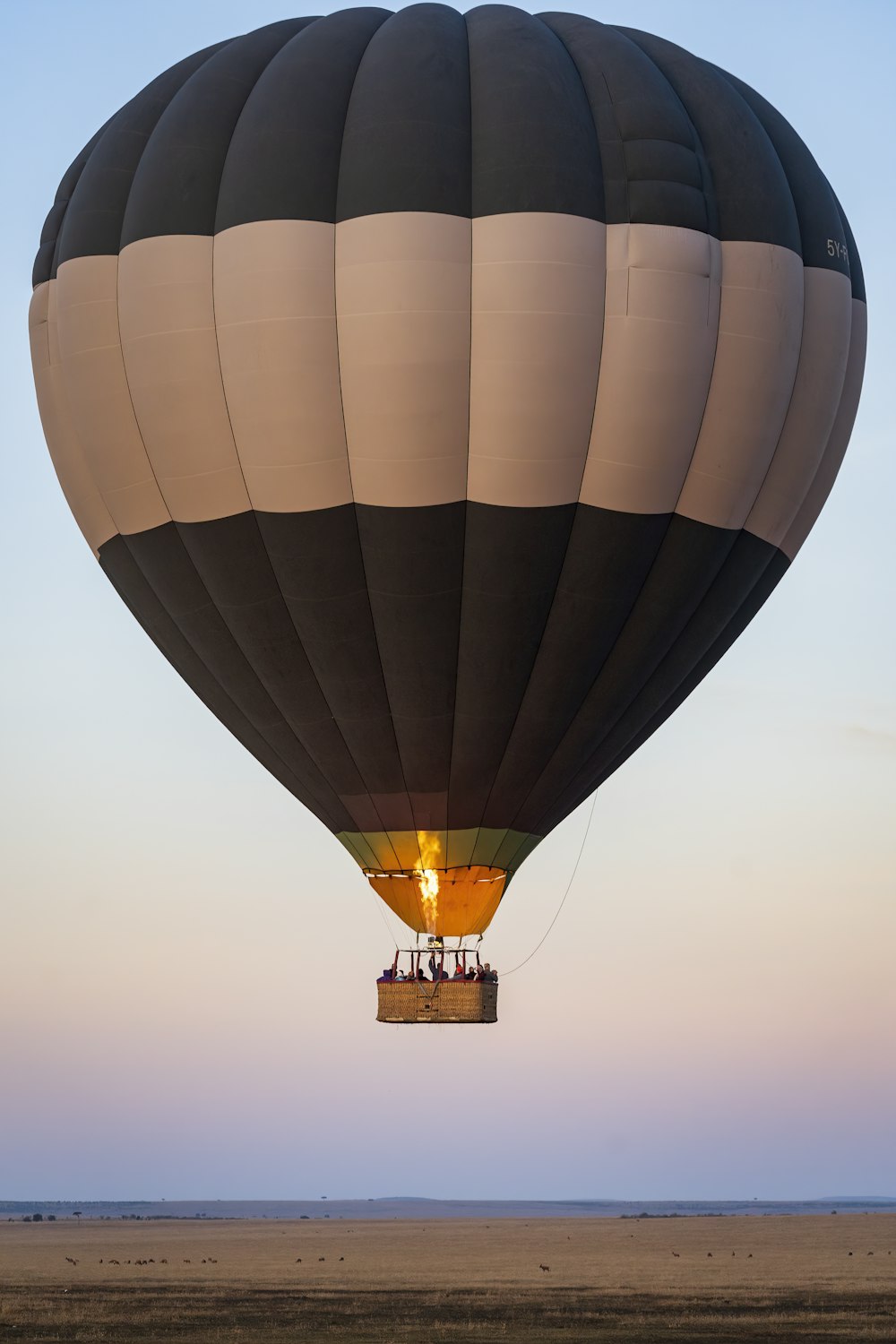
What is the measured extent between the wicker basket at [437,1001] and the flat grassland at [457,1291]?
7573 mm

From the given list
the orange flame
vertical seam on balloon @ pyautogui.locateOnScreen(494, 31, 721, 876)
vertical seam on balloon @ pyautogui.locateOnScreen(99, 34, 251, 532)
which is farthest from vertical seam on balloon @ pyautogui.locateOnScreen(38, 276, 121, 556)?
vertical seam on balloon @ pyautogui.locateOnScreen(494, 31, 721, 876)

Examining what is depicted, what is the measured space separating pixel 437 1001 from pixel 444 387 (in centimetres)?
748

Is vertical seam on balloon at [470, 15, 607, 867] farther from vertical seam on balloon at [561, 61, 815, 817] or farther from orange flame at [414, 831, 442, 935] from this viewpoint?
vertical seam on balloon at [561, 61, 815, 817]

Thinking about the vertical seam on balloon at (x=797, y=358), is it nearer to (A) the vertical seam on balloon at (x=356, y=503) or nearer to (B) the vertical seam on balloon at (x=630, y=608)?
(B) the vertical seam on balloon at (x=630, y=608)

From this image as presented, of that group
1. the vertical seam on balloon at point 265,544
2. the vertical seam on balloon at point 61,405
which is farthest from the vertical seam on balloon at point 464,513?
the vertical seam on balloon at point 61,405

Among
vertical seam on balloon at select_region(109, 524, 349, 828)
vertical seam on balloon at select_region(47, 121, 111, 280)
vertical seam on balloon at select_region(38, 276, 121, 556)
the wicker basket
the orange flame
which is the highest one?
vertical seam on balloon at select_region(47, 121, 111, 280)

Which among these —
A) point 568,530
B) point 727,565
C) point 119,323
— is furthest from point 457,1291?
point 119,323

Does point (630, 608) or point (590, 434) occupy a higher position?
point (590, 434)

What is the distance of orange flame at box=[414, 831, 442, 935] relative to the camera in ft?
66.4

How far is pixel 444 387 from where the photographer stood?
17.9m

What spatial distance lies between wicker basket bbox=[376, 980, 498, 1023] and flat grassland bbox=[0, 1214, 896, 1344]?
757cm

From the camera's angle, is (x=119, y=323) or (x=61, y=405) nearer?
(x=119, y=323)

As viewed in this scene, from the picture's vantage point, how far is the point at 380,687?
19.6 meters

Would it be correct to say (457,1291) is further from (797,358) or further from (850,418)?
(797,358)
